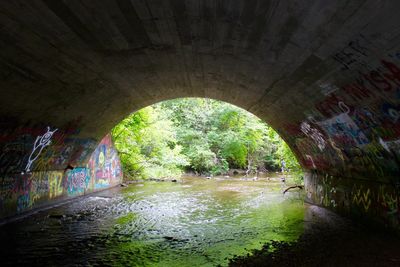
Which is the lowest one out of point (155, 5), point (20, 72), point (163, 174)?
point (163, 174)

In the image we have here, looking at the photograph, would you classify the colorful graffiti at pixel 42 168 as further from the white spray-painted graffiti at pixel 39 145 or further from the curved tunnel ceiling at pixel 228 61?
the curved tunnel ceiling at pixel 228 61

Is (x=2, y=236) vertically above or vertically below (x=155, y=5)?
below

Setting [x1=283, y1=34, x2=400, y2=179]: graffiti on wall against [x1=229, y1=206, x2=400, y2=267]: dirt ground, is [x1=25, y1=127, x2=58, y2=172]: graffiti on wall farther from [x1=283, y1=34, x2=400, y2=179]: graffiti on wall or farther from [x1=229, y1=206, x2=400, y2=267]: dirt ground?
[x1=283, y1=34, x2=400, y2=179]: graffiti on wall

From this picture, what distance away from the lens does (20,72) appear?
21.8ft

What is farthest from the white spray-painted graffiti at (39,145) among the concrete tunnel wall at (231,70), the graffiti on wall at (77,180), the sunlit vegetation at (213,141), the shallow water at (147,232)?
the sunlit vegetation at (213,141)

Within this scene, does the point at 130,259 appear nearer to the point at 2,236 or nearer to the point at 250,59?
the point at 2,236

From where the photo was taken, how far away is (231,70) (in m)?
8.36

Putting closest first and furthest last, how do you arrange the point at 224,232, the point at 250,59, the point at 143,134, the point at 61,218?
1. the point at 250,59
2. the point at 224,232
3. the point at 61,218
4. the point at 143,134

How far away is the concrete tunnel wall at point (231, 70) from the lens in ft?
16.4

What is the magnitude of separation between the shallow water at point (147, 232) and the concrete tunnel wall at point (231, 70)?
181cm

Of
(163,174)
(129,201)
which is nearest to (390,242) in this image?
(129,201)

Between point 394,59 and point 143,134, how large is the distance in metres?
19.9

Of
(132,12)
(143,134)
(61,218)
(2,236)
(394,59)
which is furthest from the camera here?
(143,134)

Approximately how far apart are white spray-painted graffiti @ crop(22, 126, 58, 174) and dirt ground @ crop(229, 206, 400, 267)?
273 inches
